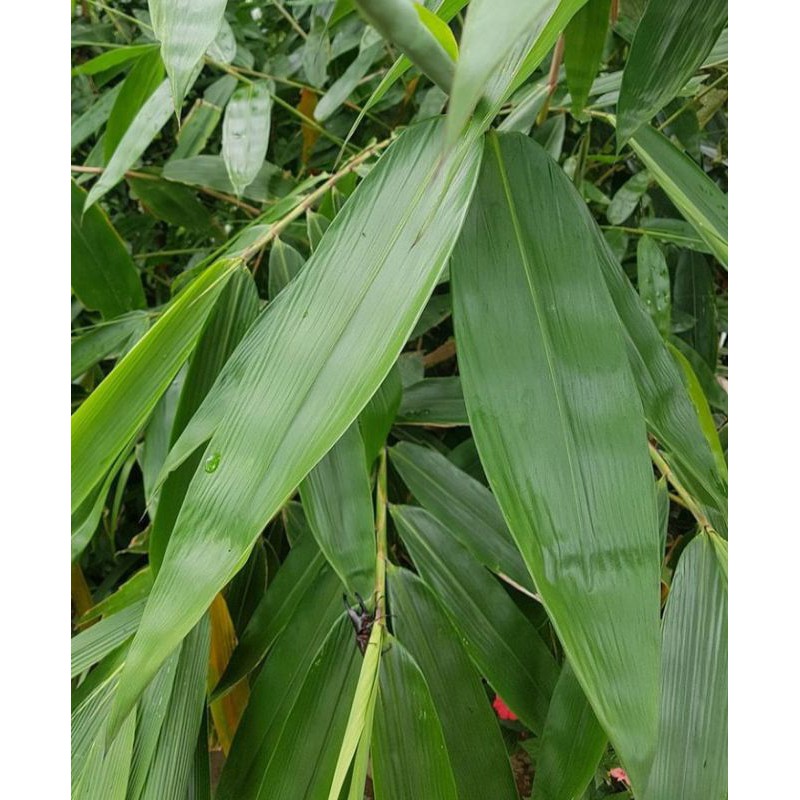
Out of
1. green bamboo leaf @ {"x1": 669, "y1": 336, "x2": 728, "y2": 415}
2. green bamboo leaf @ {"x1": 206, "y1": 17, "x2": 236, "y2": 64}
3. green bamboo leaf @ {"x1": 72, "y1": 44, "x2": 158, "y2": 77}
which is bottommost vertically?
green bamboo leaf @ {"x1": 669, "y1": 336, "x2": 728, "y2": 415}

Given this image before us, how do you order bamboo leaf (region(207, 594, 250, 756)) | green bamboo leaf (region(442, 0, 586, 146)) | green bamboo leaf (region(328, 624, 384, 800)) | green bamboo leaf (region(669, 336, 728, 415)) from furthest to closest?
green bamboo leaf (region(669, 336, 728, 415))
bamboo leaf (region(207, 594, 250, 756))
green bamboo leaf (region(328, 624, 384, 800))
green bamboo leaf (region(442, 0, 586, 146))

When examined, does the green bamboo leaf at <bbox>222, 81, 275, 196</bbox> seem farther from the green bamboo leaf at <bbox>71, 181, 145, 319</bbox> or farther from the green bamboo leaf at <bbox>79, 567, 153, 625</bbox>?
the green bamboo leaf at <bbox>79, 567, 153, 625</bbox>

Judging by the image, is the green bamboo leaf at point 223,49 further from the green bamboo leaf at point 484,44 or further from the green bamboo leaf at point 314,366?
the green bamboo leaf at point 484,44

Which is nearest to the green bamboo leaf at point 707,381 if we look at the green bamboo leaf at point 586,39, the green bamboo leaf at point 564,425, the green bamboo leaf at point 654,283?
the green bamboo leaf at point 654,283

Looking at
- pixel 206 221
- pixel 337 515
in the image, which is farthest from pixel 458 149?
pixel 206 221

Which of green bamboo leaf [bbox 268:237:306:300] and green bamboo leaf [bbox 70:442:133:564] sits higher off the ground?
green bamboo leaf [bbox 268:237:306:300]

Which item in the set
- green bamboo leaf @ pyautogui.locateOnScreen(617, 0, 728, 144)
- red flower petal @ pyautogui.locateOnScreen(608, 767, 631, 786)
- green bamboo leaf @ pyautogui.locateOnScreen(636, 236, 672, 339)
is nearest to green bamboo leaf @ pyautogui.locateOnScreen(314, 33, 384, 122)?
green bamboo leaf @ pyautogui.locateOnScreen(636, 236, 672, 339)
